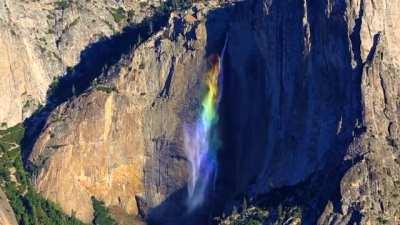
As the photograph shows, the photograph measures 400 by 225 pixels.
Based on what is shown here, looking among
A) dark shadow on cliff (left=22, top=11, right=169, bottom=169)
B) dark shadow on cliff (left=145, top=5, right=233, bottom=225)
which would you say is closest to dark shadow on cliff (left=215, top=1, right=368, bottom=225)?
dark shadow on cliff (left=145, top=5, right=233, bottom=225)

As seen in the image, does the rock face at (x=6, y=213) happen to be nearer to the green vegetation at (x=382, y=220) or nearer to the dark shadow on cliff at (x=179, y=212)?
the dark shadow on cliff at (x=179, y=212)

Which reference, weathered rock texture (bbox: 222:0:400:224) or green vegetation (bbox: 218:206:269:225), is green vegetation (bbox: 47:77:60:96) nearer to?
weathered rock texture (bbox: 222:0:400:224)

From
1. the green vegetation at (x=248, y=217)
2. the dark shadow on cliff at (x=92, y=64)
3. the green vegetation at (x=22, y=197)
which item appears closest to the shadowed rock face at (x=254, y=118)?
the green vegetation at (x=22, y=197)

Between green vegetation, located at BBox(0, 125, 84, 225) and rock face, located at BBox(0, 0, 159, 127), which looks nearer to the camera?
green vegetation, located at BBox(0, 125, 84, 225)

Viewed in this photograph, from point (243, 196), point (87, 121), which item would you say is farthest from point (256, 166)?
point (87, 121)

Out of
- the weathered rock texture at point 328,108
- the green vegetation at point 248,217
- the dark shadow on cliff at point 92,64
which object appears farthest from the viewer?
the dark shadow on cliff at point 92,64

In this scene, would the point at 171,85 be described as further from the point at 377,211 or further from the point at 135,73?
the point at 377,211

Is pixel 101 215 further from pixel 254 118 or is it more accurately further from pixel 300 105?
pixel 300 105
